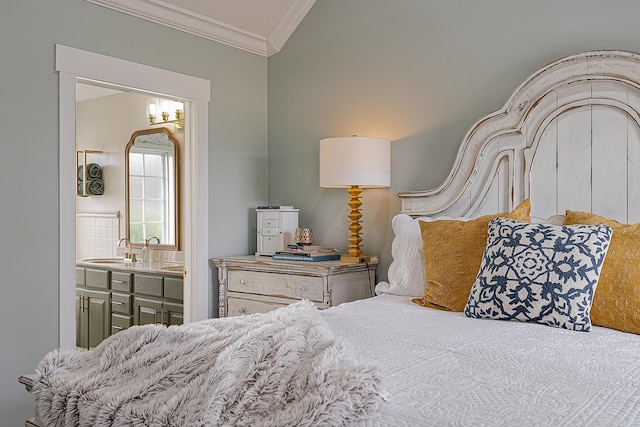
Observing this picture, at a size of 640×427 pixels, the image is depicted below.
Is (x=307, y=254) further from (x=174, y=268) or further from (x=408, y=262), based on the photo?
(x=174, y=268)

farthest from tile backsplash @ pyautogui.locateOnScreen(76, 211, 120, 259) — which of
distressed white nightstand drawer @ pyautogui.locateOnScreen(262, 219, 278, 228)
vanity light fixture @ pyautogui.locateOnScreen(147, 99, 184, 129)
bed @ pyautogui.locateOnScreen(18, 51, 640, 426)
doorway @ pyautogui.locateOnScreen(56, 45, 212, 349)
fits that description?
bed @ pyautogui.locateOnScreen(18, 51, 640, 426)

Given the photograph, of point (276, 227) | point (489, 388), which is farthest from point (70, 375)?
point (276, 227)

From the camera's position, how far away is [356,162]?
312cm

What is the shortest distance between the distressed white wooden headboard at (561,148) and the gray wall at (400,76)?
175 mm

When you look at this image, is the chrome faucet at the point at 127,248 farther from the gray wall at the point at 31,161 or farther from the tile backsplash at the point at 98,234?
the gray wall at the point at 31,161

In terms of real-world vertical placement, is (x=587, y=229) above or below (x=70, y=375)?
above

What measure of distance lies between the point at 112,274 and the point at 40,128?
179 cm

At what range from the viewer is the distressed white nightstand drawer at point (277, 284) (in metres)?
3.13

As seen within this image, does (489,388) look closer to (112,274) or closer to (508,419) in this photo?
(508,419)

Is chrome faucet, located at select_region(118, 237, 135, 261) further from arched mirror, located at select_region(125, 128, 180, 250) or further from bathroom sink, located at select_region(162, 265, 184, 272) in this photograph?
bathroom sink, located at select_region(162, 265, 184, 272)

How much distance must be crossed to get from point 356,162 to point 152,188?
2414 millimetres

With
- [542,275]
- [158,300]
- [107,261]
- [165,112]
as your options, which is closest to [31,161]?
[158,300]

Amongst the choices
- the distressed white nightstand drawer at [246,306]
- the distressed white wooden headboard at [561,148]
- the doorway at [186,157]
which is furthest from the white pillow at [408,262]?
the doorway at [186,157]

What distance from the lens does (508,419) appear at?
104cm
